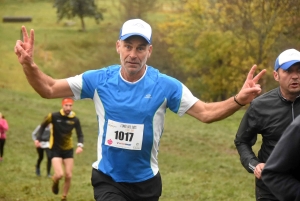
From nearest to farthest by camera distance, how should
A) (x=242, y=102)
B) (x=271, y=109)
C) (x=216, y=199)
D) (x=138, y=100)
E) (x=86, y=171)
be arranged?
1. (x=242, y=102)
2. (x=138, y=100)
3. (x=271, y=109)
4. (x=216, y=199)
5. (x=86, y=171)

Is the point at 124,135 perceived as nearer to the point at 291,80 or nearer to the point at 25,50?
the point at 25,50

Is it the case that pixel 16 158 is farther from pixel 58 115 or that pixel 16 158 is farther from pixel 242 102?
pixel 242 102

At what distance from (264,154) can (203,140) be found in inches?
766

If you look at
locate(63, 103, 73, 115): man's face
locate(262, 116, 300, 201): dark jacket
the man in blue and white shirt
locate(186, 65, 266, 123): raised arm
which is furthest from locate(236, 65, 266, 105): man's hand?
locate(63, 103, 73, 115): man's face

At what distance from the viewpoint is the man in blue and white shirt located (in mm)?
5621

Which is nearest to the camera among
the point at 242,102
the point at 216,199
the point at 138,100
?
the point at 242,102

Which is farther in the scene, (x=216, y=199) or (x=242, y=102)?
(x=216, y=199)

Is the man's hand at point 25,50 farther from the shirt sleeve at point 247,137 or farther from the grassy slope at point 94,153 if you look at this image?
the grassy slope at point 94,153

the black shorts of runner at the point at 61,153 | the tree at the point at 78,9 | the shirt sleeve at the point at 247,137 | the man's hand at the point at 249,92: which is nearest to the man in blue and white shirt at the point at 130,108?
the man's hand at the point at 249,92

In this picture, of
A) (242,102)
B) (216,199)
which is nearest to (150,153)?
(242,102)

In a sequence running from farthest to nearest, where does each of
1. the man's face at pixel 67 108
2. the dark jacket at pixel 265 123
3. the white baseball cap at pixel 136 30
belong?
1. the man's face at pixel 67 108
2. the dark jacket at pixel 265 123
3. the white baseball cap at pixel 136 30

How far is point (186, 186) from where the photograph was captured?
46.2ft

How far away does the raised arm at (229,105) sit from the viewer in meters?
5.15

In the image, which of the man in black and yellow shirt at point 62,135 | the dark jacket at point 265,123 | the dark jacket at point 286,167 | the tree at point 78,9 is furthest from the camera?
the tree at point 78,9
